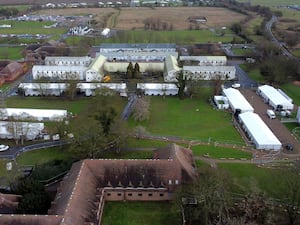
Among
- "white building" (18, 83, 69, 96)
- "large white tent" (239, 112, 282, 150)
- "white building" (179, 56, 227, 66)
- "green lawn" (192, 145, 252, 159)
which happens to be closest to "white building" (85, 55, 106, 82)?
"white building" (18, 83, 69, 96)

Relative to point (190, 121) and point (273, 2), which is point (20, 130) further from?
point (273, 2)

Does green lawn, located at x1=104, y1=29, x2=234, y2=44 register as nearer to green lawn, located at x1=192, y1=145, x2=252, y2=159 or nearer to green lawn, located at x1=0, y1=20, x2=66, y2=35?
green lawn, located at x1=0, y1=20, x2=66, y2=35

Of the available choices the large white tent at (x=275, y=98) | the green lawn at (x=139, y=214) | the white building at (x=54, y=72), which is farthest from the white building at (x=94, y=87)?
the green lawn at (x=139, y=214)

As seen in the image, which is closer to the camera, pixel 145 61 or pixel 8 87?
pixel 8 87

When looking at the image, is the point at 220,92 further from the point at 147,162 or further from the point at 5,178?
the point at 5,178

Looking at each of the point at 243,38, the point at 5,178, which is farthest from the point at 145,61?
the point at 5,178

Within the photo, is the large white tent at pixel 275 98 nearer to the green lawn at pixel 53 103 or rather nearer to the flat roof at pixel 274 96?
the flat roof at pixel 274 96
